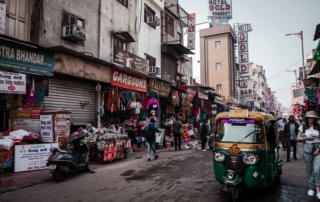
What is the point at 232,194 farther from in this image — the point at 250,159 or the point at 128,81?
the point at 128,81

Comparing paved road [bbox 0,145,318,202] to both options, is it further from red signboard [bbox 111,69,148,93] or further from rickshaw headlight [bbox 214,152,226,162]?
red signboard [bbox 111,69,148,93]

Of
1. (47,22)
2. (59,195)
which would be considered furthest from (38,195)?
(47,22)

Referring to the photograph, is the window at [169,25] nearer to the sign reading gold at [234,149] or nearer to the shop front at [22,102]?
the shop front at [22,102]

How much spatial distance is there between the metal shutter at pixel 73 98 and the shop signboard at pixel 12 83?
2.04 metres

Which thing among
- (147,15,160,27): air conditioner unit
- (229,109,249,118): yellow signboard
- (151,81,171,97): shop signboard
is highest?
(147,15,160,27): air conditioner unit

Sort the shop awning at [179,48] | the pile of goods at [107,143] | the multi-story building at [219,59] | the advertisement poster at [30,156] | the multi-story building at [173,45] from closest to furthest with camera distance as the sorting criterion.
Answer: the advertisement poster at [30,156] < the pile of goods at [107,143] < the shop awning at [179,48] < the multi-story building at [173,45] < the multi-story building at [219,59]

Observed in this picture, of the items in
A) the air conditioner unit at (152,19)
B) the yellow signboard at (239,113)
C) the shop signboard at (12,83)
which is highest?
the air conditioner unit at (152,19)

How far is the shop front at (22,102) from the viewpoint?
27.4ft

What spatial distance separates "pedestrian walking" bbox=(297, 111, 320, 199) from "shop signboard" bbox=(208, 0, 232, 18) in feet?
139

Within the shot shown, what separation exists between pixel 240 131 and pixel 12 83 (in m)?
7.73

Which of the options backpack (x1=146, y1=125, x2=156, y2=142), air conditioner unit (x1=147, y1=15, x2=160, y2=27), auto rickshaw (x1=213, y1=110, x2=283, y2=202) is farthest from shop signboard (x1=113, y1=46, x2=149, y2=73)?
auto rickshaw (x1=213, y1=110, x2=283, y2=202)

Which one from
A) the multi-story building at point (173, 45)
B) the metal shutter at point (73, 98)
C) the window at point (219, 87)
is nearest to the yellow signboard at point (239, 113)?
the metal shutter at point (73, 98)

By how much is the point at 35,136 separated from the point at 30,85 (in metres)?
2.06

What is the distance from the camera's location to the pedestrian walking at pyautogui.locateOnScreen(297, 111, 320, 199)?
5543 mm
